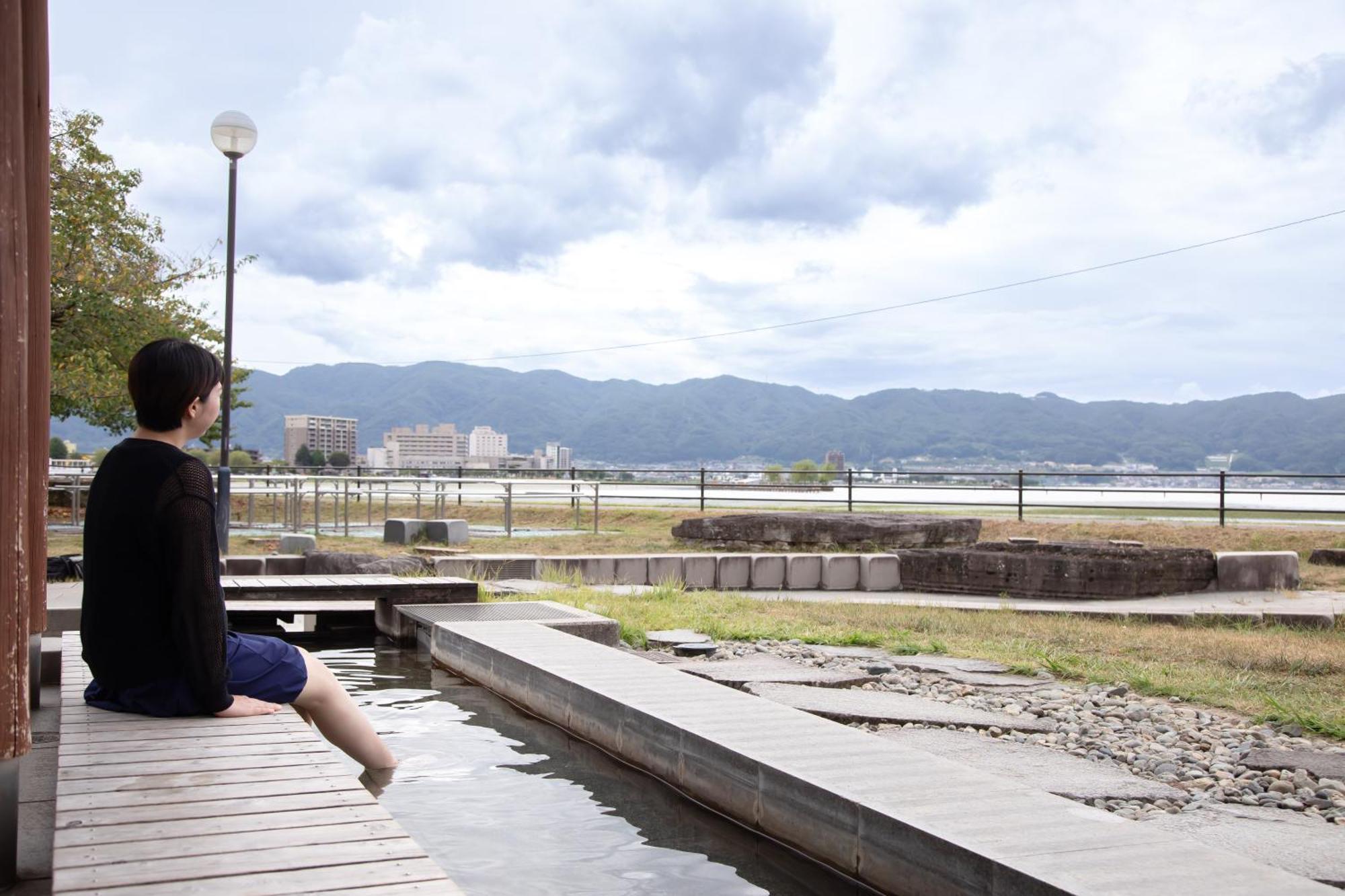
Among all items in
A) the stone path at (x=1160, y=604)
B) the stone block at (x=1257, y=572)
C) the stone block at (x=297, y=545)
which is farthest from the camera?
the stone block at (x=297, y=545)

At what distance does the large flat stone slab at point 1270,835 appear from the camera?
293 cm

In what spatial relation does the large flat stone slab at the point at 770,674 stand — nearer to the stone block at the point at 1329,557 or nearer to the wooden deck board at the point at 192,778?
Result: the wooden deck board at the point at 192,778

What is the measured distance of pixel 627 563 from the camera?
36.9 ft

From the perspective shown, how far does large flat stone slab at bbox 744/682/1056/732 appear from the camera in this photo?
473cm

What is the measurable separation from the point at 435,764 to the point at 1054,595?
7556 mm

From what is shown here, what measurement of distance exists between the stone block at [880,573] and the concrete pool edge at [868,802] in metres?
6.70

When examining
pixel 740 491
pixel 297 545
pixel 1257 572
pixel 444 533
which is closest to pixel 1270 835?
pixel 1257 572

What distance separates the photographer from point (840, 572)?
38.0 ft

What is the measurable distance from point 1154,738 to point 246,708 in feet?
11.3

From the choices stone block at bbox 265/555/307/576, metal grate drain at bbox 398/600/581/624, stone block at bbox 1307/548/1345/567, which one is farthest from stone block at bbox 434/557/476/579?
stone block at bbox 1307/548/1345/567

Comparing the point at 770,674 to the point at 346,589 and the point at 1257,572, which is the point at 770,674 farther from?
the point at 1257,572

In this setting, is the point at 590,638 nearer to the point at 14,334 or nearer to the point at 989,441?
the point at 14,334

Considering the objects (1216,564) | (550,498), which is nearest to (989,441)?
Result: (550,498)

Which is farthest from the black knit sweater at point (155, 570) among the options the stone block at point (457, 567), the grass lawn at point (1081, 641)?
the stone block at point (457, 567)
